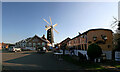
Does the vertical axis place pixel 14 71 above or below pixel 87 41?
below

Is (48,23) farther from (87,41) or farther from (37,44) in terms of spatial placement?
(87,41)

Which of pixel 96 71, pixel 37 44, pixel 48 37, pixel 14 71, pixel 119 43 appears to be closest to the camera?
pixel 14 71

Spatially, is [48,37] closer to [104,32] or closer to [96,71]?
[104,32]

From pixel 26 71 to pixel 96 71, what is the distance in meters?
A: 6.04

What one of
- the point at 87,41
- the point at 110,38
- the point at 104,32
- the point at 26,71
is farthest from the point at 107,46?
the point at 26,71

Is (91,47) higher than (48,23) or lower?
lower

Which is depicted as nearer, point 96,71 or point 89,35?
point 96,71

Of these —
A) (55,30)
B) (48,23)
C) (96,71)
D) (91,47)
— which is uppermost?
(48,23)

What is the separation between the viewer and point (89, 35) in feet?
45.5

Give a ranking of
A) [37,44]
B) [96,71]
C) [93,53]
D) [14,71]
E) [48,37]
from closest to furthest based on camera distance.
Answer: [14,71], [96,71], [93,53], [37,44], [48,37]

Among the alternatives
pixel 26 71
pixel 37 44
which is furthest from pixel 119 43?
pixel 37 44

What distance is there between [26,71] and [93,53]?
29.2ft

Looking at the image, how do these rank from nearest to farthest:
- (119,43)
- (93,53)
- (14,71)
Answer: (14,71), (93,53), (119,43)

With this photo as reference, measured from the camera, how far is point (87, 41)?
46.2ft
